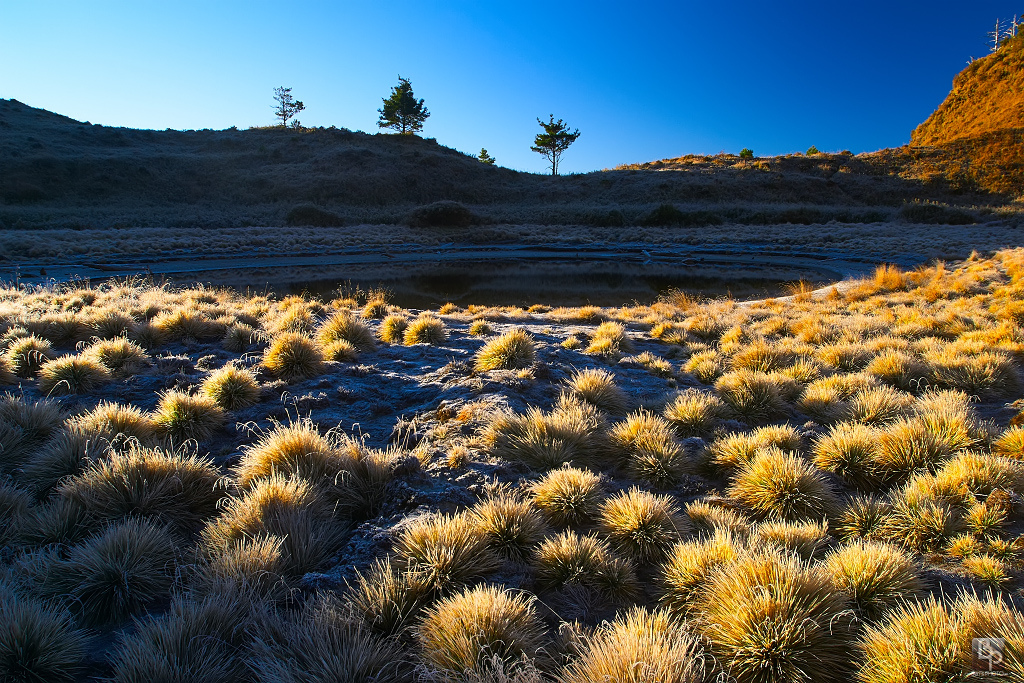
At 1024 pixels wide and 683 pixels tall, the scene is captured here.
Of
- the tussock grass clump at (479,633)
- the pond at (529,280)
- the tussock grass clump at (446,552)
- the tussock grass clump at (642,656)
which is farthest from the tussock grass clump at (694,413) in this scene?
the pond at (529,280)

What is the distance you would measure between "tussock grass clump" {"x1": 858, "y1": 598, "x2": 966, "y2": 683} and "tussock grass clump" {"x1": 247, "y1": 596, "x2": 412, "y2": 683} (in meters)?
1.85

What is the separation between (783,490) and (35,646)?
405 centimetres

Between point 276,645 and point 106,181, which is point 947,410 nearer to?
point 276,645

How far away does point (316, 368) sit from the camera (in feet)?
20.8

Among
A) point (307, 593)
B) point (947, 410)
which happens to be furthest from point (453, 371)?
point (947, 410)

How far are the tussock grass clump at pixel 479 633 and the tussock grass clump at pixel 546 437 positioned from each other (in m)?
1.84

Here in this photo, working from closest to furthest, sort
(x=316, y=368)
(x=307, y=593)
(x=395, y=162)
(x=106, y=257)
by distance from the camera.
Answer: (x=307, y=593) → (x=316, y=368) → (x=106, y=257) → (x=395, y=162)

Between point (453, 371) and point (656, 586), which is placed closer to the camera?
point (656, 586)

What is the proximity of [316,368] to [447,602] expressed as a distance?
15.3 feet

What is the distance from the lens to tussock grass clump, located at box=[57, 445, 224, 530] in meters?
3.24

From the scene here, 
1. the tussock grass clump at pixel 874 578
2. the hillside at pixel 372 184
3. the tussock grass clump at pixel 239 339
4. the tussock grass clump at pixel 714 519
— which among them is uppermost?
Answer: the hillside at pixel 372 184

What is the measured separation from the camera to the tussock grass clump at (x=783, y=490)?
10.9ft

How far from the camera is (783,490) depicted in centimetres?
341

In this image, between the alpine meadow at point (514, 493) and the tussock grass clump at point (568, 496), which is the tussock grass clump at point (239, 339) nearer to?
the alpine meadow at point (514, 493)
